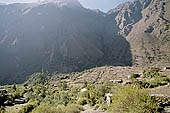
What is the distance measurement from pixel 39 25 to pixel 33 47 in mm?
29228

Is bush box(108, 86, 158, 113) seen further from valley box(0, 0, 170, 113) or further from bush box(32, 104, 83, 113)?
valley box(0, 0, 170, 113)

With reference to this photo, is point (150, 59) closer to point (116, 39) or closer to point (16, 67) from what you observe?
point (116, 39)

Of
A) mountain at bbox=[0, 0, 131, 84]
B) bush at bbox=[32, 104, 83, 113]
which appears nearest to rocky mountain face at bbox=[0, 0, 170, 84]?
mountain at bbox=[0, 0, 131, 84]

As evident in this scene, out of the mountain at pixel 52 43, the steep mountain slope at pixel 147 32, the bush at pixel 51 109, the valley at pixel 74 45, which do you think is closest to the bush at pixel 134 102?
the bush at pixel 51 109

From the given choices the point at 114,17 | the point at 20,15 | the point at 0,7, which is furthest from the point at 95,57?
the point at 0,7

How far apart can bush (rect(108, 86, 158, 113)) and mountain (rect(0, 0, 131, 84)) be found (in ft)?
283

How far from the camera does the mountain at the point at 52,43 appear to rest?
105 metres

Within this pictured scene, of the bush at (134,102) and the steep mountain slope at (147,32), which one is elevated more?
the steep mountain slope at (147,32)

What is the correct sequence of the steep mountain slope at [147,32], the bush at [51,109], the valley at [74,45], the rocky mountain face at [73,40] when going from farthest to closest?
the rocky mountain face at [73,40], the steep mountain slope at [147,32], the valley at [74,45], the bush at [51,109]

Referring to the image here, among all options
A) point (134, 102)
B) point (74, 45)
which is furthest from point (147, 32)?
point (134, 102)

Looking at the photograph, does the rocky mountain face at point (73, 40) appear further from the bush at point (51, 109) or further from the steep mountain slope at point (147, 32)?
the bush at point (51, 109)

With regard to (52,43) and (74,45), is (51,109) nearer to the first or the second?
(74,45)

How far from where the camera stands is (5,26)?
487 feet

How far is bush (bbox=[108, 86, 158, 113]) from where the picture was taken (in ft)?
33.8
